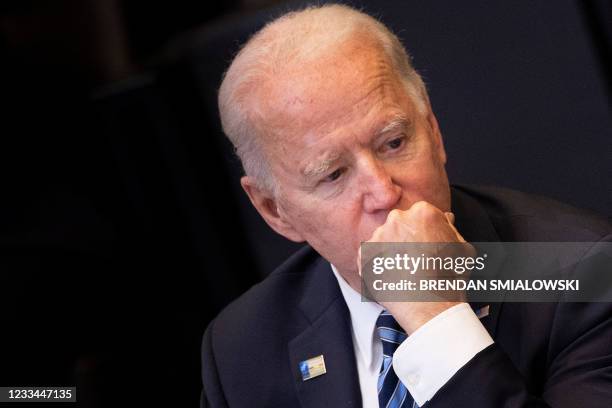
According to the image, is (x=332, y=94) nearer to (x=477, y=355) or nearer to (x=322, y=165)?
(x=322, y=165)

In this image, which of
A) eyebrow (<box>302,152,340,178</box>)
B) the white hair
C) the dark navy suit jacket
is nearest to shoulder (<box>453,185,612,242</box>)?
the dark navy suit jacket

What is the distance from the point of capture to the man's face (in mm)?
1438

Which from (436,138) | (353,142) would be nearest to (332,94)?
(353,142)

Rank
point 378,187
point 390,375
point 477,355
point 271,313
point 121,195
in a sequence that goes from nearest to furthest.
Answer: point 477,355, point 378,187, point 390,375, point 271,313, point 121,195

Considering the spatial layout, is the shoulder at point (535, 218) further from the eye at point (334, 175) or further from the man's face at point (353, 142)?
the eye at point (334, 175)

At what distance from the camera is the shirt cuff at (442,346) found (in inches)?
52.0

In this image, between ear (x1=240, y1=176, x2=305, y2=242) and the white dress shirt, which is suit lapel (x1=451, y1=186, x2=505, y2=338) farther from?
ear (x1=240, y1=176, x2=305, y2=242)

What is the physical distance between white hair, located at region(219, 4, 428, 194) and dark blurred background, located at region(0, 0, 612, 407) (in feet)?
1.51

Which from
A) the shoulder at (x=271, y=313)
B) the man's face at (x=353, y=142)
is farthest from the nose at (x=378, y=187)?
the shoulder at (x=271, y=313)

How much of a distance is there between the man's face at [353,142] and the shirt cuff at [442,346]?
210 mm

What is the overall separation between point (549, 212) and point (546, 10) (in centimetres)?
51

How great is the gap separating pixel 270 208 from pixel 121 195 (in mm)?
983

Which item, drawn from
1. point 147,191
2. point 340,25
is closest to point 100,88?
point 147,191

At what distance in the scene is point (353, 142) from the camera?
1440 mm
